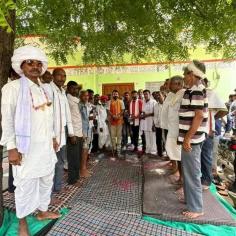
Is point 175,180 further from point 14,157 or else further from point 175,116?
point 14,157

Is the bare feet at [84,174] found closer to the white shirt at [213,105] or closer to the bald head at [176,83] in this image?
the bald head at [176,83]

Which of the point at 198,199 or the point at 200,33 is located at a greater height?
the point at 200,33

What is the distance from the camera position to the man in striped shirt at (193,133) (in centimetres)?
357

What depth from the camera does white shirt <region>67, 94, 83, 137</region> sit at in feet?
16.0

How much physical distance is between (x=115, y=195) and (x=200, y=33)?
9.13 feet

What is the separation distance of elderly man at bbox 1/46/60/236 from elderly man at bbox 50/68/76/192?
1.42ft

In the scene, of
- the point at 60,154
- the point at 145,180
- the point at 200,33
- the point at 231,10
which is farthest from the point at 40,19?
the point at 145,180

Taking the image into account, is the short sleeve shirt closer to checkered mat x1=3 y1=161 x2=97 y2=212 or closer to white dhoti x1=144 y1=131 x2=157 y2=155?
checkered mat x1=3 y1=161 x2=97 y2=212

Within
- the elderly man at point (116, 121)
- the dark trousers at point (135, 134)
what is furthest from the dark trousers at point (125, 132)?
the elderly man at point (116, 121)

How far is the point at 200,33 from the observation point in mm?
4492

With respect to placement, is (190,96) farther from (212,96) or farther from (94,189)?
(94,189)

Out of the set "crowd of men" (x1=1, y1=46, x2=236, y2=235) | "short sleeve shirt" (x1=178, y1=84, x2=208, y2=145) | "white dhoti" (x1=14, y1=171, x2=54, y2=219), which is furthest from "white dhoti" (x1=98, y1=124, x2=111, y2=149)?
"white dhoti" (x1=14, y1=171, x2=54, y2=219)

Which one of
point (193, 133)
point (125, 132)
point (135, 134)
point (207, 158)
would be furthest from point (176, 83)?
point (125, 132)

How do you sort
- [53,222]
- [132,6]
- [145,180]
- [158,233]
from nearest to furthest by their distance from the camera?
[158,233], [53,222], [132,6], [145,180]
